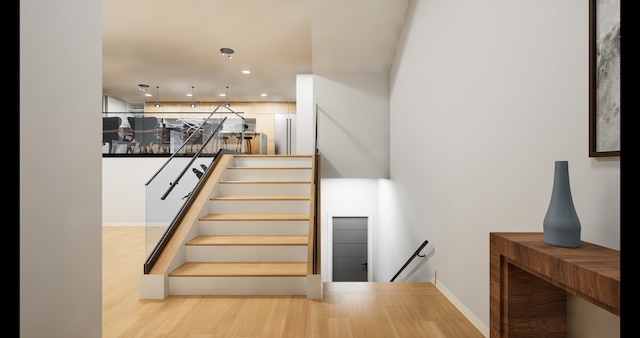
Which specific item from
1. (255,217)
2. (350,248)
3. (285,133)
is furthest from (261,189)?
(285,133)

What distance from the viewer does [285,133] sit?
1146cm

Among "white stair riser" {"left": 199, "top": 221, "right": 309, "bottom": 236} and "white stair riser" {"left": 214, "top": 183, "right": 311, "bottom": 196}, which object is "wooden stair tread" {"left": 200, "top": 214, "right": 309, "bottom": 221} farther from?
"white stair riser" {"left": 214, "top": 183, "right": 311, "bottom": 196}

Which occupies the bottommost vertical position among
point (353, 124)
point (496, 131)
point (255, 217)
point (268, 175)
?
point (255, 217)

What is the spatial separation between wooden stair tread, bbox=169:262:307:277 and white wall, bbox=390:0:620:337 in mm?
1366

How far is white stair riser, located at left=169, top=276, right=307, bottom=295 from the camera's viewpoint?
2.91m

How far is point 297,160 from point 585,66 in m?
4.20

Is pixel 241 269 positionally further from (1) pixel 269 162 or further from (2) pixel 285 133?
(2) pixel 285 133

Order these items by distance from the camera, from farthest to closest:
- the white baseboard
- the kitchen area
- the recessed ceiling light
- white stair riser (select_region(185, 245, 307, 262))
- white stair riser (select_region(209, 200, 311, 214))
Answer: the recessed ceiling light < the kitchen area < white stair riser (select_region(209, 200, 311, 214)) < white stair riser (select_region(185, 245, 307, 262)) < the white baseboard

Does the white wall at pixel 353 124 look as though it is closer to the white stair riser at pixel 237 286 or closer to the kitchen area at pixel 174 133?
the kitchen area at pixel 174 133

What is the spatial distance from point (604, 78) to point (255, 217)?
320 cm

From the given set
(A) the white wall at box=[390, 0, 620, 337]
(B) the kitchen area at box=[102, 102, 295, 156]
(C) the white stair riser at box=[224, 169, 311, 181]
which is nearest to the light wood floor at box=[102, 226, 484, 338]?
(A) the white wall at box=[390, 0, 620, 337]

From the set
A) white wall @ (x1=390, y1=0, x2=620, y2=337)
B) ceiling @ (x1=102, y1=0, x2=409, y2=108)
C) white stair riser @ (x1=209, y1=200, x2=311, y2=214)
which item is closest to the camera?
white wall @ (x1=390, y1=0, x2=620, y2=337)

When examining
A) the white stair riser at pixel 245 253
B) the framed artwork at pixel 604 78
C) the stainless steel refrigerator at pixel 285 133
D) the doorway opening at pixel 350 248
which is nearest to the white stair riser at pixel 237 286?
the white stair riser at pixel 245 253
